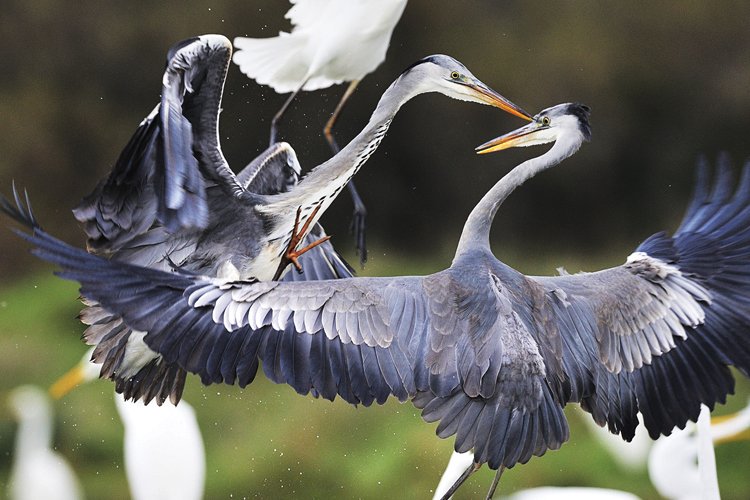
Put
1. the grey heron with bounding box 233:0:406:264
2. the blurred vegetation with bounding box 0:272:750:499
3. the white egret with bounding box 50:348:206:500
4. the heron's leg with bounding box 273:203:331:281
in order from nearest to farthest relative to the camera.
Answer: the heron's leg with bounding box 273:203:331:281 < the grey heron with bounding box 233:0:406:264 < the white egret with bounding box 50:348:206:500 < the blurred vegetation with bounding box 0:272:750:499

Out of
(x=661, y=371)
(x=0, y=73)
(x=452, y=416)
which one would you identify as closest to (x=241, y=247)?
(x=452, y=416)

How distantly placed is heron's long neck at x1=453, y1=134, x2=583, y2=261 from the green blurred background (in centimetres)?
153

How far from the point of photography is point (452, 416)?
5.04 feet

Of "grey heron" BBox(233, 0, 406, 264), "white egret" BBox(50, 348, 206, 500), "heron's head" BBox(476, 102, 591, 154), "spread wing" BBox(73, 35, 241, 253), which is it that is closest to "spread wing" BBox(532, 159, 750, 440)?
"heron's head" BBox(476, 102, 591, 154)

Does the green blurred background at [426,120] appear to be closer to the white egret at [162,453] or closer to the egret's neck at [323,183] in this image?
the white egret at [162,453]

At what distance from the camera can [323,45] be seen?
2.49 metres

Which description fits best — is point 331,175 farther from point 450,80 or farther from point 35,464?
point 35,464

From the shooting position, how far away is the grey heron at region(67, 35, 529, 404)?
1.69 metres

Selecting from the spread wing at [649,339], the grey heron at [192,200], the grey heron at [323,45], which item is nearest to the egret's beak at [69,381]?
the grey heron at [323,45]

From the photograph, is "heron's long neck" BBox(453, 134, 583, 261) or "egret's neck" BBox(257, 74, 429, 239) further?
"egret's neck" BBox(257, 74, 429, 239)

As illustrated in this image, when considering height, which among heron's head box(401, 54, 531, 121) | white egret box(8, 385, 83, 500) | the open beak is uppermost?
heron's head box(401, 54, 531, 121)

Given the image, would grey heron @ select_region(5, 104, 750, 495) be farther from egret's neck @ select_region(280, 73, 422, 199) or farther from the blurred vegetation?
the blurred vegetation

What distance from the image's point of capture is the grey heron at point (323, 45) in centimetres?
246

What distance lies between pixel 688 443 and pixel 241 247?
1393 mm
